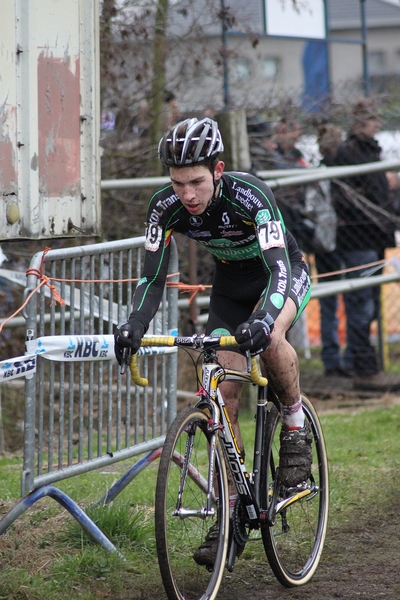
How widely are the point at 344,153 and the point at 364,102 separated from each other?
55 cm

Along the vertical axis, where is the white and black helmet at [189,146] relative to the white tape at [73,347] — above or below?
above

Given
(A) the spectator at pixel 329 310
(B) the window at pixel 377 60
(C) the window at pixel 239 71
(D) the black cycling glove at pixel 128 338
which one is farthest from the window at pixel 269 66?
(B) the window at pixel 377 60

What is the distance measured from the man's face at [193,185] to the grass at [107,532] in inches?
68.9

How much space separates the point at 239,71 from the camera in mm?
10078

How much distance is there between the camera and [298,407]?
14.8 feet

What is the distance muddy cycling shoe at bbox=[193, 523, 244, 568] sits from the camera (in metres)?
3.97

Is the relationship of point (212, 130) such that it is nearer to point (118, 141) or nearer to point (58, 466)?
point (58, 466)

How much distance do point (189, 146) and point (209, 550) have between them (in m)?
1.78

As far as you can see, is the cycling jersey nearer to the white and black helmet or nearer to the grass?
the white and black helmet

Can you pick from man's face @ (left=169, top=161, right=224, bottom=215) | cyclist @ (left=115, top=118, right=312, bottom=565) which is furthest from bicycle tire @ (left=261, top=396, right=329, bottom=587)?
man's face @ (left=169, top=161, right=224, bottom=215)

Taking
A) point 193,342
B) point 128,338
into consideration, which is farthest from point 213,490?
point 128,338

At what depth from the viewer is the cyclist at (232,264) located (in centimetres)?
404

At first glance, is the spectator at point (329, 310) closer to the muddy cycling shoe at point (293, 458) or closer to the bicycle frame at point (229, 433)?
the muddy cycling shoe at point (293, 458)

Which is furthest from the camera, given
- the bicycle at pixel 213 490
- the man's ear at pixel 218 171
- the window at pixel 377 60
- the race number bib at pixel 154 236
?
the window at pixel 377 60
